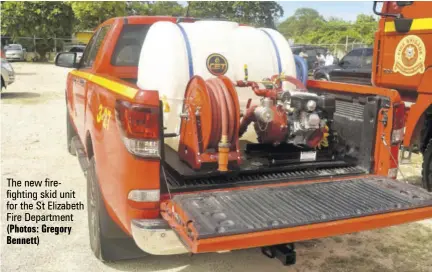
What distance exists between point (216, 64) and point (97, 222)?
5.32 ft

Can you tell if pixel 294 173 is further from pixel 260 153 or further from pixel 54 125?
pixel 54 125

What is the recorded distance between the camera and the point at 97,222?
3557 millimetres

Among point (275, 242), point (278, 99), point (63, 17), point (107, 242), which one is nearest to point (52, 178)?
point (107, 242)

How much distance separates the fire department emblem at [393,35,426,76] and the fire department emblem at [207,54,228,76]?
9.60 feet

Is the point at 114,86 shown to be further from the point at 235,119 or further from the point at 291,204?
the point at 291,204

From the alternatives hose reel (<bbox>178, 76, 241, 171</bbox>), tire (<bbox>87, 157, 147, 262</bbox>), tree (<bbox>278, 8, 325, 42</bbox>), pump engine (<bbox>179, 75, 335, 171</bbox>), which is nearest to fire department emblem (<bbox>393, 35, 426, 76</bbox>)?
pump engine (<bbox>179, 75, 335, 171</bbox>)

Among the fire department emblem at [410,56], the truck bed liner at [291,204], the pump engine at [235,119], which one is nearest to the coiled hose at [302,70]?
the pump engine at [235,119]

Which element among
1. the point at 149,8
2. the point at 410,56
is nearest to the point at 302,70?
the point at 410,56

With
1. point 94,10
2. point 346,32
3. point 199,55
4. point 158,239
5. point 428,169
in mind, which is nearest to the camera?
point 158,239

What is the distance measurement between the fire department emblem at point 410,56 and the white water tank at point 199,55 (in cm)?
221

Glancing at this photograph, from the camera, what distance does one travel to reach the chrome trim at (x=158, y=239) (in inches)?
106

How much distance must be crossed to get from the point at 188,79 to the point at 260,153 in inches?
33.4

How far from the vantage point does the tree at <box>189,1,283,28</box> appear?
1663 inches

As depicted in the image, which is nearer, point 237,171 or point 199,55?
point 237,171
